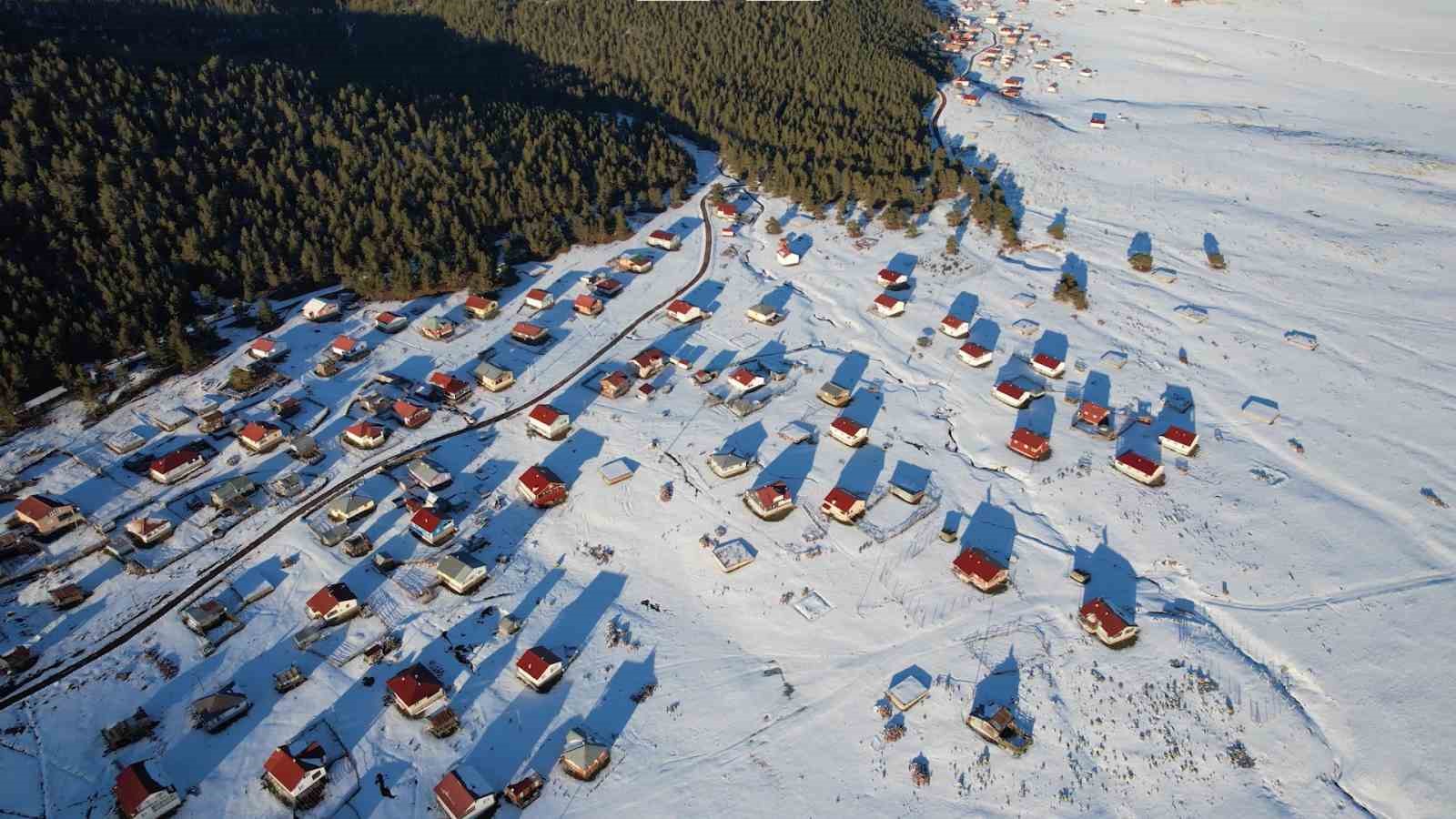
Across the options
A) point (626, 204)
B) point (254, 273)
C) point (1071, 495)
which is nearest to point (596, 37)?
point (626, 204)

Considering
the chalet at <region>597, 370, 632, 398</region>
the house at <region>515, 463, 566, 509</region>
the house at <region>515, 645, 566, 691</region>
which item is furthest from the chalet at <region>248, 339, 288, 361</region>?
the house at <region>515, 645, 566, 691</region>

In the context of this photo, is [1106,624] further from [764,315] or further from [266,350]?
[266,350]

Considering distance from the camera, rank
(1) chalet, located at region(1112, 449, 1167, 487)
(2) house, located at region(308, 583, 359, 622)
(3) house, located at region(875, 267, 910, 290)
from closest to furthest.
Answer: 1. (2) house, located at region(308, 583, 359, 622)
2. (1) chalet, located at region(1112, 449, 1167, 487)
3. (3) house, located at region(875, 267, 910, 290)

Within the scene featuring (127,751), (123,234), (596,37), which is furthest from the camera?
(596,37)

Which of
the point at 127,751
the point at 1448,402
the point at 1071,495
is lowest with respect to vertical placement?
the point at 127,751

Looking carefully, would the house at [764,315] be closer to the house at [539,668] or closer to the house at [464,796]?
the house at [539,668]

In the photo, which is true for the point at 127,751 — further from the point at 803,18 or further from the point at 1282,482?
the point at 803,18

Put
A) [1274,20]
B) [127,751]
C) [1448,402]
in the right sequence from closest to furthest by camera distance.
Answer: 1. [127,751]
2. [1448,402]
3. [1274,20]

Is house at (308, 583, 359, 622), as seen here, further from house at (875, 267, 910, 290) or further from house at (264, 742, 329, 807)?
house at (875, 267, 910, 290)
